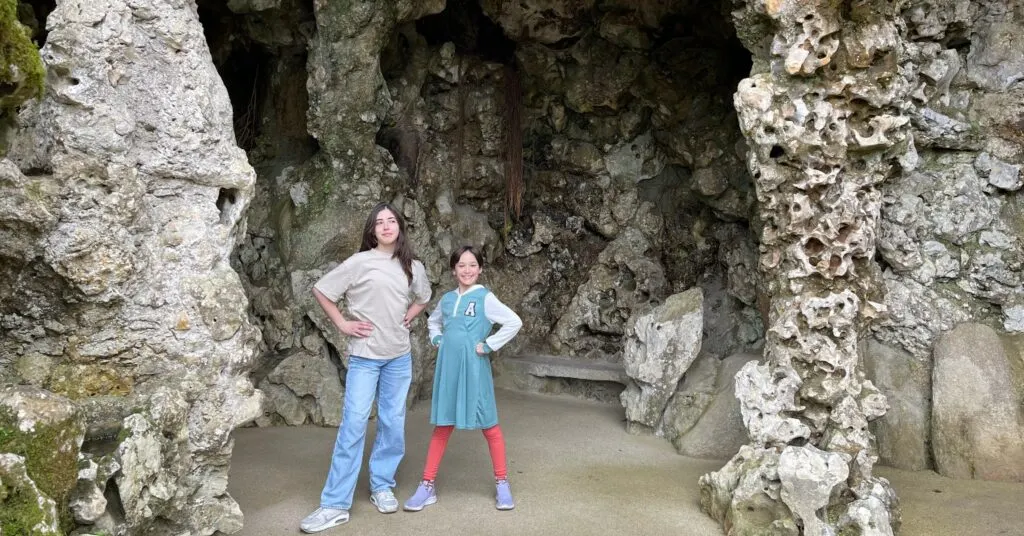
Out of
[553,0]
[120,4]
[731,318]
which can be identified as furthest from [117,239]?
[731,318]

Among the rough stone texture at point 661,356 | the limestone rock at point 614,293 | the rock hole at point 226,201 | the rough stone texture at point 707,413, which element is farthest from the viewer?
the limestone rock at point 614,293

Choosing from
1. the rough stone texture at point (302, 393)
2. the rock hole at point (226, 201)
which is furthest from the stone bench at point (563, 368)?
the rock hole at point (226, 201)

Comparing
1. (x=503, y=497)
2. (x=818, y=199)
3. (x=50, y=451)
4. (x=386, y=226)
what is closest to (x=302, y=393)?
(x=503, y=497)

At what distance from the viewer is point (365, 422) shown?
4156 mm

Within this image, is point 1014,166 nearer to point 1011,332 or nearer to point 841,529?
point 1011,332

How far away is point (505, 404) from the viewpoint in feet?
21.7

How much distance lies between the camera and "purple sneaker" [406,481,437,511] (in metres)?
4.32

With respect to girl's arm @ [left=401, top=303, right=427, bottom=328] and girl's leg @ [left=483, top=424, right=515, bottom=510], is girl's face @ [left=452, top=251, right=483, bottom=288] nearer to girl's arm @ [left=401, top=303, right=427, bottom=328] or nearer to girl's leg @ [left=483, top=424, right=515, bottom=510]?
girl's arm @ [left=401, top=303, right=427, bottom=328]

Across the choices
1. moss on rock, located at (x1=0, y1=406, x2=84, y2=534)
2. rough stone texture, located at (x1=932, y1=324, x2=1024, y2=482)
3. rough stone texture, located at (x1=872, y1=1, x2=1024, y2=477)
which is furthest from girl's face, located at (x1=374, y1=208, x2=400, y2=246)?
rough stone texture, located at (x1=932, y1=324, x2=1024, y2=482)

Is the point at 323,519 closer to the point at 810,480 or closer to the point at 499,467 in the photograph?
the point at 499,467

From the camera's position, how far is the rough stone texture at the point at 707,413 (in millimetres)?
5398

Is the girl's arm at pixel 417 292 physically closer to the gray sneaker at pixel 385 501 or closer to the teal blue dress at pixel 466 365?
the teal blue dress at pixel 466 365

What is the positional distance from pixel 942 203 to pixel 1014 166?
1.52 ft

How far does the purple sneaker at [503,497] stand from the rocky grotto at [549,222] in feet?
3.47
